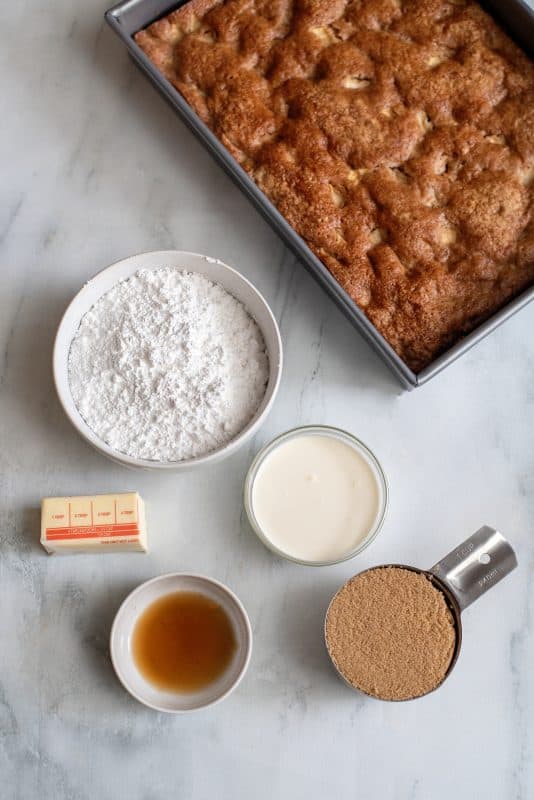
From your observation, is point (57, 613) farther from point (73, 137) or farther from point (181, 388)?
point (73, 137)

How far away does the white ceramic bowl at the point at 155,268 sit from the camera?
201cm

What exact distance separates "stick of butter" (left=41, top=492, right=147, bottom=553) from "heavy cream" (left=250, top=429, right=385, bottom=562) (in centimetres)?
28

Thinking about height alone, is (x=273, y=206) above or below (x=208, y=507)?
above

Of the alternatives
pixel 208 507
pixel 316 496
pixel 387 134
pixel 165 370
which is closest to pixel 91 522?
pixel 208 507

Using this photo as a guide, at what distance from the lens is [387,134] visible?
2121mm

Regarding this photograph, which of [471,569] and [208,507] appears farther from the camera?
[208,507]

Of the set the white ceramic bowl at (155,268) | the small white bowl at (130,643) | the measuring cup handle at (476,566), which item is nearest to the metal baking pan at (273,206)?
the white ceramic bowl at (155,268)

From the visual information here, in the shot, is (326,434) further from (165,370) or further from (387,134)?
(387,134)

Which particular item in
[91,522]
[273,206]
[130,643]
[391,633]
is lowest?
[130,643]

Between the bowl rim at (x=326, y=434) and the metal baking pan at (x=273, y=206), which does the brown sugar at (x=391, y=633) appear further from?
the metal baking pan at (x=273, y=206)

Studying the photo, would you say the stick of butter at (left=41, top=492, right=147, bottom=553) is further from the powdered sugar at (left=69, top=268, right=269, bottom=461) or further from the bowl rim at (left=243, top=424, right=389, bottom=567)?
the bowl rim at (left=243, top=424, right=389, bottom=567)

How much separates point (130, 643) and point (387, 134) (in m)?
1.31

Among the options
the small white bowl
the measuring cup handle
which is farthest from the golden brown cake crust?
the small white bowl

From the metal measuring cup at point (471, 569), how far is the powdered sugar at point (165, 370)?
19.0 inches
